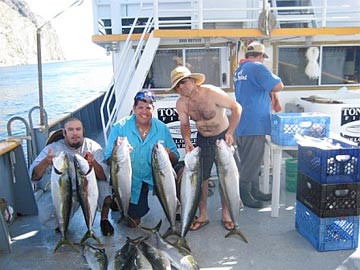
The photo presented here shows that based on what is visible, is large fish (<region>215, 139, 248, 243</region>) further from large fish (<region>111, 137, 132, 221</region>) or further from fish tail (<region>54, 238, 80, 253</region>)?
fish tail (<region>54, 238, 80, 253</region>)

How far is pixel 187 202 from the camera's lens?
3836 millimetres

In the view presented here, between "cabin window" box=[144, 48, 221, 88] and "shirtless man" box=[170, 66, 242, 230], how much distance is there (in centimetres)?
236

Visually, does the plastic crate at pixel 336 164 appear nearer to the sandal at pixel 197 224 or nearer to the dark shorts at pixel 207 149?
the dark shorts at pixel 207 149

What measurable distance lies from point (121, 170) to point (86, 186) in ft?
1.19

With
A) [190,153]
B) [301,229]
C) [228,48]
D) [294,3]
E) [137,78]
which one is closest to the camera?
[190,153]

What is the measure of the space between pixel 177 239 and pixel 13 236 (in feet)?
5.97

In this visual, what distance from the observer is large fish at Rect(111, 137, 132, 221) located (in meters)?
3.81

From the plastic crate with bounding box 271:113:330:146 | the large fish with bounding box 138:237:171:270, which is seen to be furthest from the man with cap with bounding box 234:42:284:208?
the large fish with bounding box 138:237:171:270

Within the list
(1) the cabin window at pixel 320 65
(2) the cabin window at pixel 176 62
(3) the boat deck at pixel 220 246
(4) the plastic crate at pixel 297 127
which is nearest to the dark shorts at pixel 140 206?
(3) the boat deck at pixel 220 246

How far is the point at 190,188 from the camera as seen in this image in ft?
12.6

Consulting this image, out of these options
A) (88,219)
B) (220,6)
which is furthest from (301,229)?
(220,6)

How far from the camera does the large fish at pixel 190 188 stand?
149 inches

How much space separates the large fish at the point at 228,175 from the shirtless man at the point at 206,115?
9.8 inches

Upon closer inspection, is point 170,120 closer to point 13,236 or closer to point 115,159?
point 115,159
